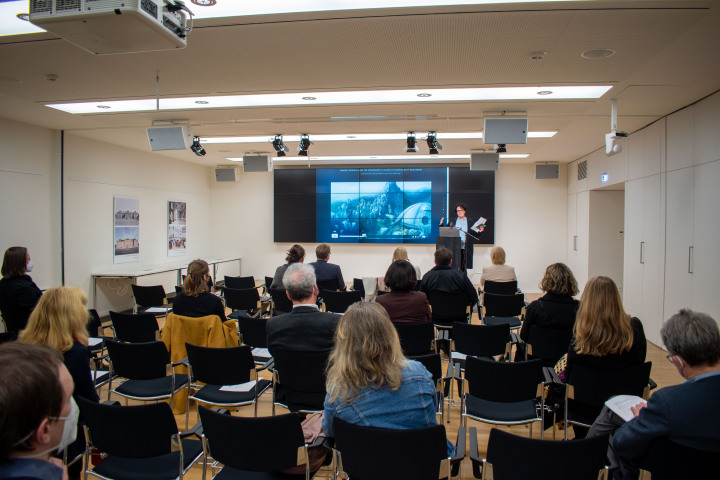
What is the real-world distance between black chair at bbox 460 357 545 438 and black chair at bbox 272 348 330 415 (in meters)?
0.93

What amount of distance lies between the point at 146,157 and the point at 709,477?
1007 centimetres

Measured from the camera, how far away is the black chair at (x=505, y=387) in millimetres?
2752

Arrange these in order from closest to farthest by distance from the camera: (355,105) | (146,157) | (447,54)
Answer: (447,54) → (355,105) → (146,157)

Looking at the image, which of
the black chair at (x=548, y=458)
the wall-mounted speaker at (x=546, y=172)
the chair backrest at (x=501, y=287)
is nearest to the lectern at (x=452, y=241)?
the wall-mounted speaker at (x=546, y=172)

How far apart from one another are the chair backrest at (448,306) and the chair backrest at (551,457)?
3.26 m

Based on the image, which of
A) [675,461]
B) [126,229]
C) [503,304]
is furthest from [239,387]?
[126,229]

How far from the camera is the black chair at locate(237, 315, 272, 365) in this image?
13.0 feet

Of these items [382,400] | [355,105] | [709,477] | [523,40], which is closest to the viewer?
[709,477]

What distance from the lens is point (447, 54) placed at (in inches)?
155

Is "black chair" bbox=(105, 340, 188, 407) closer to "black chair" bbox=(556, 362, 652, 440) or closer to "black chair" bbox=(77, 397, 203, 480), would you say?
"black chair" bbox=(77, 397, 203, 480)

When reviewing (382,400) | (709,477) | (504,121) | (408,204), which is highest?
(504,121)

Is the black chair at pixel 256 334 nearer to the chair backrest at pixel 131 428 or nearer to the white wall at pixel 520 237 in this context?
the chair backrest at pixel 131 428

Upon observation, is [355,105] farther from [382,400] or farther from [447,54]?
[382,400]

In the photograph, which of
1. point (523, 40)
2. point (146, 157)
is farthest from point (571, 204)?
point (146, 157)
